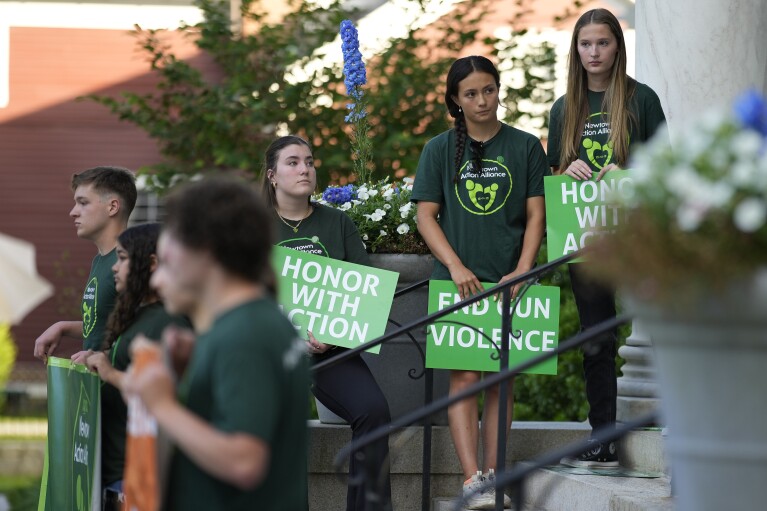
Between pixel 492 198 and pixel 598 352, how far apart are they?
0.91 m

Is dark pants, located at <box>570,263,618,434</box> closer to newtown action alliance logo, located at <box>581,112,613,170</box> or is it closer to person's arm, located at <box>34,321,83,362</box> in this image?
newtown action alliance logo, located at <box>581,112,613,170</box>

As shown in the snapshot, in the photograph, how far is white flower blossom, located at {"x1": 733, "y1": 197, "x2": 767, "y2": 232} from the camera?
9.34 feet

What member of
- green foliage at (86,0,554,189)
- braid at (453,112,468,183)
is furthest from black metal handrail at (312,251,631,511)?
green foliage at (86,0,554,189)

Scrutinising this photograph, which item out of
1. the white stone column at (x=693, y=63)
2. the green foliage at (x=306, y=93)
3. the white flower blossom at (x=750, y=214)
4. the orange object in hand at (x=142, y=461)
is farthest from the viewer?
the green foliage at (x=306, y=93)

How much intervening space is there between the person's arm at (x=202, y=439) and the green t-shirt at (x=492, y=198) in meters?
3.44

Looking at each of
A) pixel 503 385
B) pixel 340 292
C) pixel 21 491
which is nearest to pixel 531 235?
pixel 503 385

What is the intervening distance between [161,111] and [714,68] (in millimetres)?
7223

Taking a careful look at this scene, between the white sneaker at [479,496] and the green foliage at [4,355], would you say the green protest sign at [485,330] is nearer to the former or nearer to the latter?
the white sneaker at [479,496]

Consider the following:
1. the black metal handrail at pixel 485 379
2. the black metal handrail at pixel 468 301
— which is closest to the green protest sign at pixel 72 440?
the black metal handrail at pixel 485 379

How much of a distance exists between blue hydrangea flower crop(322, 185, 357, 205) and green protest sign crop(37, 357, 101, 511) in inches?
92.7

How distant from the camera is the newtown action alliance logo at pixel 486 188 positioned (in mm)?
6148

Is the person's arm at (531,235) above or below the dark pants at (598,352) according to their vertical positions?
above

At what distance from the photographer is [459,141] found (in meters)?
6.27

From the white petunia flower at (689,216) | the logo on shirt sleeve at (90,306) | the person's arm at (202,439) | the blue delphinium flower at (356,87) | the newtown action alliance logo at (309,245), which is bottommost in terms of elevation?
the person's arm at (202,439)
